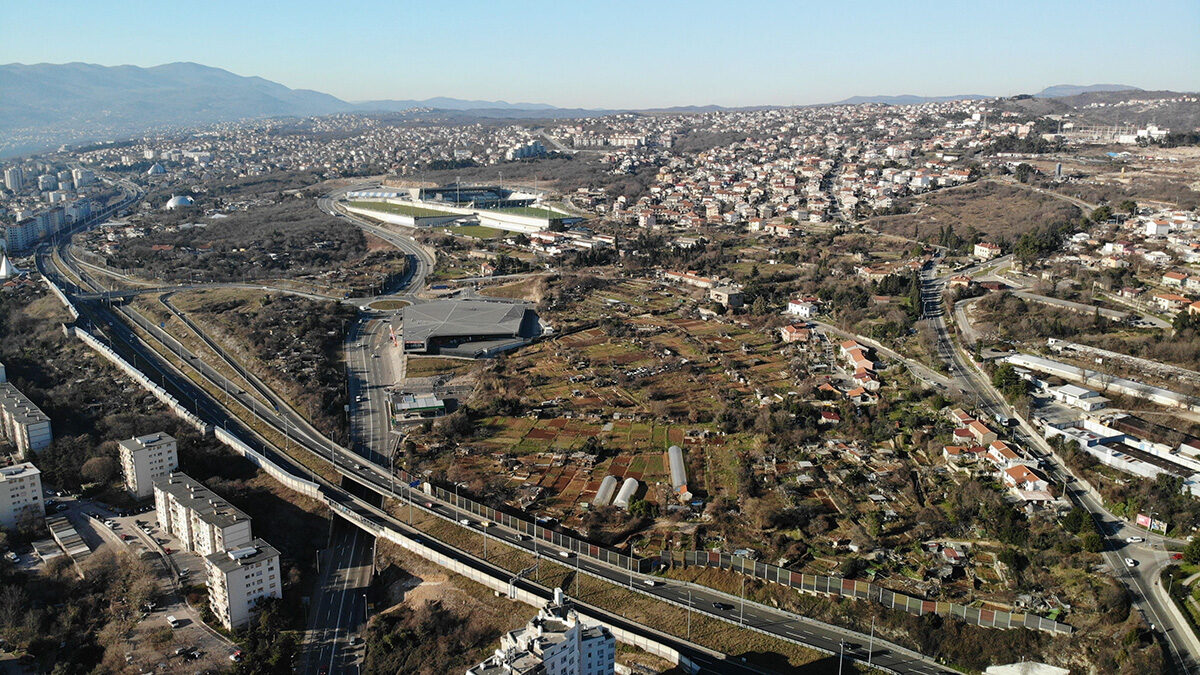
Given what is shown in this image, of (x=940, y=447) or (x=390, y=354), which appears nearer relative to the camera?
(x=940, y=447)

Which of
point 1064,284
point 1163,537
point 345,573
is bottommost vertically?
point 345,573

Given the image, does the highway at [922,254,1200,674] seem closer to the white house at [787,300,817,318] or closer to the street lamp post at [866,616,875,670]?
the street lamp post at [866,616,875,670]

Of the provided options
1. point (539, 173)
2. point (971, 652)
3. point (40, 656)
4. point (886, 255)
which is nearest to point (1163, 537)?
point (971, 652)

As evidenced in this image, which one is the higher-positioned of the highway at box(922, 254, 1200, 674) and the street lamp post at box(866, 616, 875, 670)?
the highway at box(922, 254, 1200, 674)

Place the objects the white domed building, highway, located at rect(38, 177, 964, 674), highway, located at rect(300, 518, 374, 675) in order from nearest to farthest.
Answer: highway, located at rect(38, 177, 964, 674), highway, located at rect(300, 518, 374, 675), the white domed building

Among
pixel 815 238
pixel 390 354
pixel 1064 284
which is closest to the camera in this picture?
pixel 390 354

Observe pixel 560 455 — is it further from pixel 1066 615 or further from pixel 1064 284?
pixel 1064 284

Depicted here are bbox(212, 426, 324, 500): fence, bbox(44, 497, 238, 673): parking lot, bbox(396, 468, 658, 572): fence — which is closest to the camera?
bbox(44, 497, 238, 673): parking lot

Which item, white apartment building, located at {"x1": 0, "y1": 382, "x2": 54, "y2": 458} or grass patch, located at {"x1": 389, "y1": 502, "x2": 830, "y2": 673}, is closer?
grass patch, located at {"x1": 389, "y1": 502, "x2": 830, "y2": 673}

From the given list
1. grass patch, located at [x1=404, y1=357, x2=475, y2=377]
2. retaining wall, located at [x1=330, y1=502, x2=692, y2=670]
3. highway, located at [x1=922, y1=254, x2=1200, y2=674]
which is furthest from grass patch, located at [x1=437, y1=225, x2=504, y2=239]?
retaining wall, located at [x1=330, y1=502, x2=692, y2=670]
